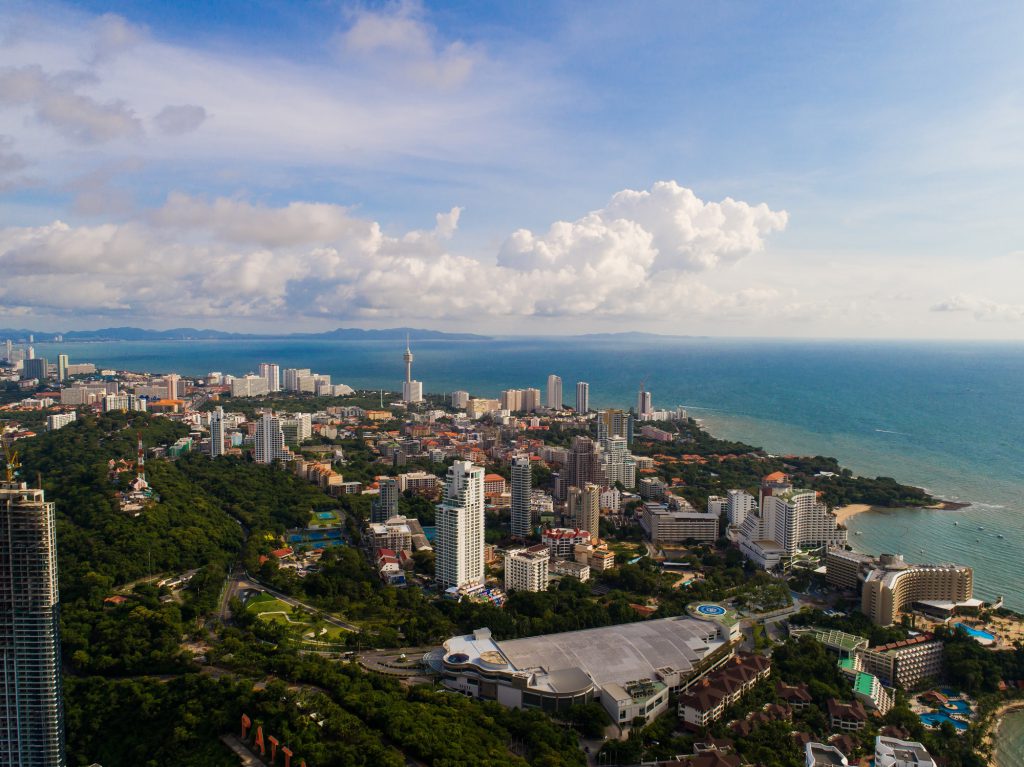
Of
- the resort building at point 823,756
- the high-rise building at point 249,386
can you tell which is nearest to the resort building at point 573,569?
the resort building at point 823,756

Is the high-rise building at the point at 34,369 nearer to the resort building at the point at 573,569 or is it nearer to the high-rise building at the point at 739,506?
the resort building at the point at 573,569

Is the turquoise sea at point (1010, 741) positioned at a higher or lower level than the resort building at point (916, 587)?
lower

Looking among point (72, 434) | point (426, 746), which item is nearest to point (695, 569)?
point (426, 746)

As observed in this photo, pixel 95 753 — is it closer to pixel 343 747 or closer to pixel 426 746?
pixel 343 747

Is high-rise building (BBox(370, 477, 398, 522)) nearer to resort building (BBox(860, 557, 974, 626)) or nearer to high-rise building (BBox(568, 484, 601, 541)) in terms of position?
high-rise building (BBox(568, 484, 601, 541))

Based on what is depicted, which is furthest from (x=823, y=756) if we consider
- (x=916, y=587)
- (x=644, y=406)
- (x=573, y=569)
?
(x=644, y=406)

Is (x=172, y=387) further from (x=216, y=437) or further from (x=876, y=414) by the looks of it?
(x=876, y=414)

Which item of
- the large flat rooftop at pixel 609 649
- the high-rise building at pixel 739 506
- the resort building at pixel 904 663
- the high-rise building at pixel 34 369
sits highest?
the high-rise building at pixel 34 369
